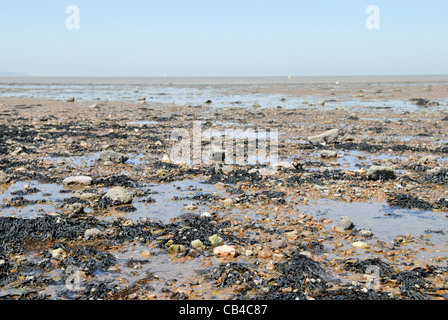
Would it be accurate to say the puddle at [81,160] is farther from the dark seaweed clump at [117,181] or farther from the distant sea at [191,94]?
the distant sea at [191,94]

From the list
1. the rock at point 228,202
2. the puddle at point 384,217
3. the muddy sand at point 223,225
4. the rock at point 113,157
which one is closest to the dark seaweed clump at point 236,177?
the muddy sand at point 223,225

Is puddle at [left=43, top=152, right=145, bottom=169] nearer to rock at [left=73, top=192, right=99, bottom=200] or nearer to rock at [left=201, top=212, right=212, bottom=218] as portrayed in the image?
rock at [left=73, top=192, right=99, bottom=200]

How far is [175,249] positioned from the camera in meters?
5.87

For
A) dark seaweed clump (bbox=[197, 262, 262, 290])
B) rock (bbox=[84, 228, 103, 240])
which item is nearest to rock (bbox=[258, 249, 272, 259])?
dark seaweed clump (bbox=[197, 262, 262, 290])

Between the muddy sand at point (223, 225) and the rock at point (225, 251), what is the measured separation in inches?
0.7

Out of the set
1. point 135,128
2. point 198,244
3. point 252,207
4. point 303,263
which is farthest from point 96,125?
point 303,263

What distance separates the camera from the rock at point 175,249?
19.2ft

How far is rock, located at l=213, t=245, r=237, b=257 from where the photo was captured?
573cm

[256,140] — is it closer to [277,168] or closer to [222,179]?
[277,168]

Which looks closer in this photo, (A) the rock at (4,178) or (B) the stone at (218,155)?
(A) the rock at (4,178)

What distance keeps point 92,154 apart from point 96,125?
7347 mm

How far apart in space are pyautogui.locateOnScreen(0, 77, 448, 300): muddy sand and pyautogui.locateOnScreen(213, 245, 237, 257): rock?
0.02 m

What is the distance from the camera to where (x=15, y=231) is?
20.9 ft

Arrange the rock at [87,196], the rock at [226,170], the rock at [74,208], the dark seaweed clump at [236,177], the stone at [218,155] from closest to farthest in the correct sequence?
the rock at [74,208] → the rock at [87,196] → the dark seaweed clump at [236,177] → the rock at [226,170] → the stone at [218,155]
